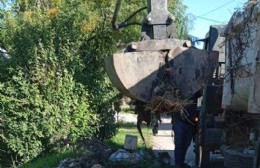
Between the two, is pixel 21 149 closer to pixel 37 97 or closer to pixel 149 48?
pixel 37 97

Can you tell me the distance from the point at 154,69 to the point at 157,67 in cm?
6

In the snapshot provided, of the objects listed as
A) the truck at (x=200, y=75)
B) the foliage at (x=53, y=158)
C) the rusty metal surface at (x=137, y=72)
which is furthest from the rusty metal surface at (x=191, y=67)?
the foliage at (x=53, y=158)

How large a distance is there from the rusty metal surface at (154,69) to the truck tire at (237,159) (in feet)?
5.43

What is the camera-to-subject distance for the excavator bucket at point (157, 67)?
850 cm

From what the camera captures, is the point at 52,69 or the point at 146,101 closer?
the point at 146,101

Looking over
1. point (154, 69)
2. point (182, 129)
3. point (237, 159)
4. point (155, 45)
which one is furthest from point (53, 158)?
point (237, 159)

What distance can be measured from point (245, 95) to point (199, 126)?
2.81m

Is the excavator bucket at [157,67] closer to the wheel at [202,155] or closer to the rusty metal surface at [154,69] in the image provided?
the rusty metal surface at [154,69]

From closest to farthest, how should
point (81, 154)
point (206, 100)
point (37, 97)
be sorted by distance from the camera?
point (206, 100) → point (81, 154) → point (37, 97)

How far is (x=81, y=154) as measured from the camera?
376 inches

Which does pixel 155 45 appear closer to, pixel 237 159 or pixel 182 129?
pixel 182 129

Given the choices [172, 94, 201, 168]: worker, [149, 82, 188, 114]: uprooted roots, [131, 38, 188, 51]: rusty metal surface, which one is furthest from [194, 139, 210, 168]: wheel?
[131, 38, 188, 51]: rusty metal surface

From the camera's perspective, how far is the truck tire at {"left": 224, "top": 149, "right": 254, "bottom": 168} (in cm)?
668

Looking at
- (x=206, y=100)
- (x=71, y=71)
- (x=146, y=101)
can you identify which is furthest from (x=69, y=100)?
(x=206, y=100)
